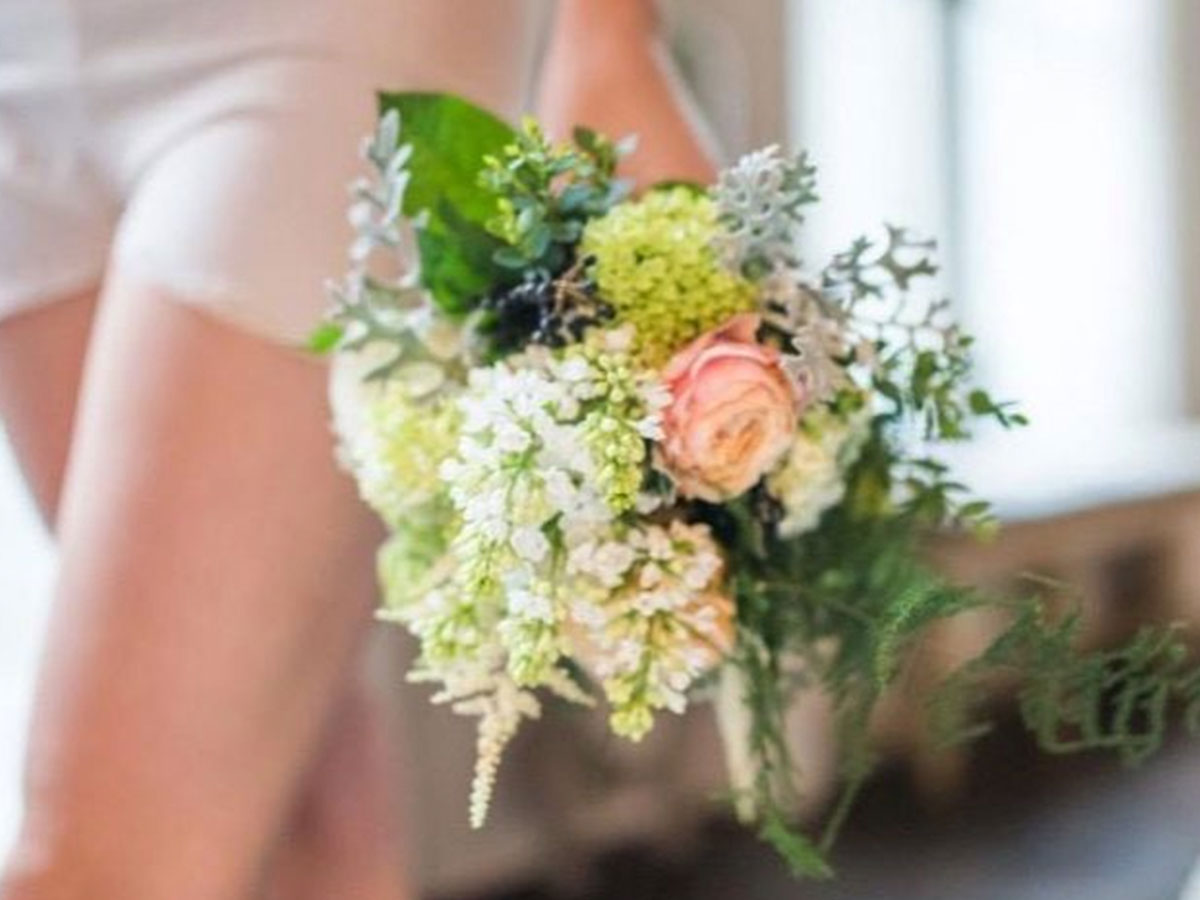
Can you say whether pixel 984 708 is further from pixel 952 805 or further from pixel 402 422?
pixel 952 805

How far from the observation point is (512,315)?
0.81 metres

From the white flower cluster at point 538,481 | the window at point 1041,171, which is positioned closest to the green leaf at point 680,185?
the white flower cluster at point 538,481

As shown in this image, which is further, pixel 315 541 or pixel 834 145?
pixel 834 145

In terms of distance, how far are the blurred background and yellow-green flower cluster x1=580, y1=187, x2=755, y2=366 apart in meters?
0.17

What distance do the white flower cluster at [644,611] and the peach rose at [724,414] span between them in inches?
1.2

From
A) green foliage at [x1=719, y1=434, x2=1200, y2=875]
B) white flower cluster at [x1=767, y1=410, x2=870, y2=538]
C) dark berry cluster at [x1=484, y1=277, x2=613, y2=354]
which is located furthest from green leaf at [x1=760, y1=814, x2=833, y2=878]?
dark berry cluster at [x1=484, y1=277, x2=613, y2=354]

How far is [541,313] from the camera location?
79 centimetres

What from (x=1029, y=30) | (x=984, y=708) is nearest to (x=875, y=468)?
(x=984, y=708)

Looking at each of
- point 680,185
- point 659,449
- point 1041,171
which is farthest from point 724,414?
point 1041,171

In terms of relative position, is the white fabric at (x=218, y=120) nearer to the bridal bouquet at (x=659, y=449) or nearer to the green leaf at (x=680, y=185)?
the bridal bouquet at (x=659, y=449)

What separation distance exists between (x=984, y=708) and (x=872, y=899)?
513mm

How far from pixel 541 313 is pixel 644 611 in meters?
0.13

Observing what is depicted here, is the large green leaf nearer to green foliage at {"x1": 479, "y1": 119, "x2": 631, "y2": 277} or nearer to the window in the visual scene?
green foliage at {"x1": 479, "y1": 119, "x2": 631, "y2": 277}

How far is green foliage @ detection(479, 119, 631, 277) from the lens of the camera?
0.77m
